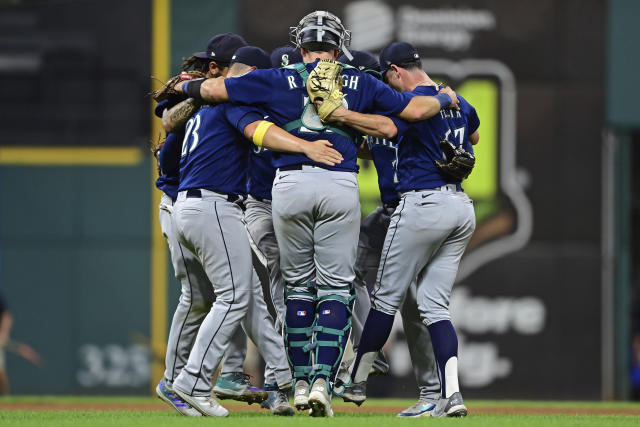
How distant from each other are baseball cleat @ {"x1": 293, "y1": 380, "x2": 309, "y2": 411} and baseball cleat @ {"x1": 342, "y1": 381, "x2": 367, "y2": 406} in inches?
17.8

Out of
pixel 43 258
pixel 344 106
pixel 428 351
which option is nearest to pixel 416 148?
pixel 344 106

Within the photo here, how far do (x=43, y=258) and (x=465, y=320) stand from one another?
460 centimetres

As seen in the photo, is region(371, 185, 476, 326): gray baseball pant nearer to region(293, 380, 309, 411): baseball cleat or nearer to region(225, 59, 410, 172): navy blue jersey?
region(225, 59, 410, 172): navy blue jersey

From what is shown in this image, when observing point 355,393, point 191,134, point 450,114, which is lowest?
point 355,393

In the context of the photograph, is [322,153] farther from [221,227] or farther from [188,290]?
[188,290]

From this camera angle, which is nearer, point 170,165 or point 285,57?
point 170,165

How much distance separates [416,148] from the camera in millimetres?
6301

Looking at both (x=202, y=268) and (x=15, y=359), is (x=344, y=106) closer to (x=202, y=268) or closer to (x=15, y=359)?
(x=202, y=268)

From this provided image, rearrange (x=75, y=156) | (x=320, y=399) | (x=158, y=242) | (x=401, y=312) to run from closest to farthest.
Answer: (x=320, y=399)
(x=401, y=312)
(x=158, y=242)
(x=75, y=156)

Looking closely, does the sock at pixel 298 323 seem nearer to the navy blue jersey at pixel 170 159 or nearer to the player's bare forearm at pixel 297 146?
the player's bare forearm at pixel 297 146

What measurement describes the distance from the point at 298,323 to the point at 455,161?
4.01ft

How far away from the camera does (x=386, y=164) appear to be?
→ 659cm

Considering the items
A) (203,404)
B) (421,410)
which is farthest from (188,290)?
(421,410)

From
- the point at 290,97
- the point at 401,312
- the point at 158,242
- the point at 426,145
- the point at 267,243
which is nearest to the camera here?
the point at 290,97
